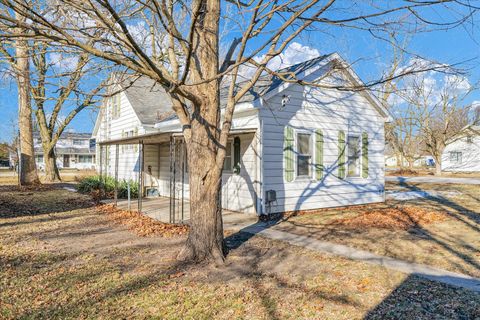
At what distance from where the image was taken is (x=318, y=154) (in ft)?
35.0

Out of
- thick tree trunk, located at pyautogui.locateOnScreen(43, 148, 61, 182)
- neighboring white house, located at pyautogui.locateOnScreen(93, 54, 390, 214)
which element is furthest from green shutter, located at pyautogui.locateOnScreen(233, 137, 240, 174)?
thick tree trunk, located at pyautogui.locateOnScreen(43, 148, 61, 182)

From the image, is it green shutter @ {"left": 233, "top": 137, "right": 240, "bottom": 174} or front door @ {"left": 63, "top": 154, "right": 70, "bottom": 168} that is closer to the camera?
green shutter @ {"left": 233, "top": 137, "right": 240, "bottom": 174}

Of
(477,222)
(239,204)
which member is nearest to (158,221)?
(239,204)

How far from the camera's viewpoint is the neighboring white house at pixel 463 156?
37344 mm

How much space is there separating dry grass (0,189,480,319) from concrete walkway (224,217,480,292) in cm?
27

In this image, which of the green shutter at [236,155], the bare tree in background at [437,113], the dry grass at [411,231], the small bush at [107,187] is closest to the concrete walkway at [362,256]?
the dry grass at [411,231]

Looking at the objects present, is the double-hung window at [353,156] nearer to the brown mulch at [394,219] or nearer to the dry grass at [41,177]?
the brown mulch at [394,219]

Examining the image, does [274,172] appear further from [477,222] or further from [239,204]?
[477,222]

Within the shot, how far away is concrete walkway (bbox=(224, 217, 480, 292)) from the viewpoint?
14.9 ft

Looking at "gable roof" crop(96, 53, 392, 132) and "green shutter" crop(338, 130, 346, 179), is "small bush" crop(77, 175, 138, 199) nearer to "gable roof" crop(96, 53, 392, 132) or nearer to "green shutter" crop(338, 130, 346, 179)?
"gable roof" crop(96, 53, 392, 132)

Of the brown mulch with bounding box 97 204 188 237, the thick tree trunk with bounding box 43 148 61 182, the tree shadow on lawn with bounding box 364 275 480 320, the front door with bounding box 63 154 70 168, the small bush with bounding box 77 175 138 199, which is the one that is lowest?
the tree shadow on lawn with bounding box 364 275 480 320

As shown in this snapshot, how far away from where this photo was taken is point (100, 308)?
3703mm

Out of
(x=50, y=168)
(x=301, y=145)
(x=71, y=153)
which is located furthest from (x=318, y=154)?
(x=71, y=153)

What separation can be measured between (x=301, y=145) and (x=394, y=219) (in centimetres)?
335
